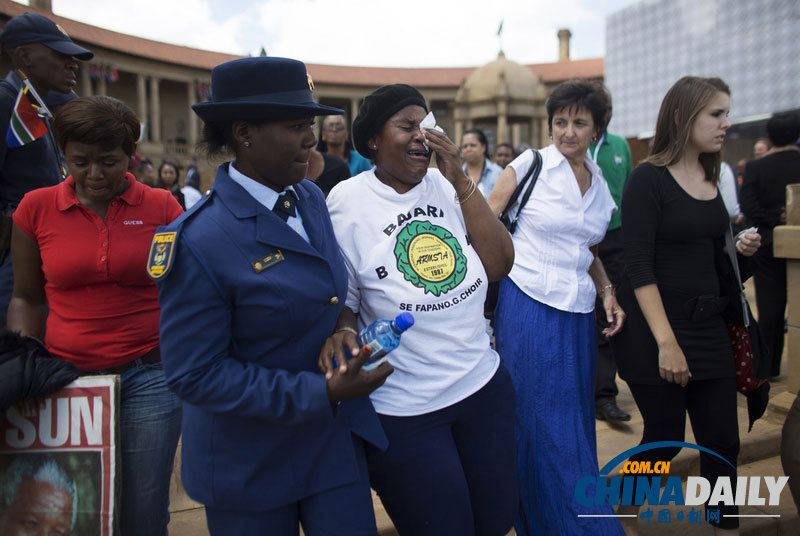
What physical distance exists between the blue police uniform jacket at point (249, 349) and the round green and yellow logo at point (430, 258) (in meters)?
0.29

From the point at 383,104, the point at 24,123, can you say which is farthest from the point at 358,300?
the point at 24,123

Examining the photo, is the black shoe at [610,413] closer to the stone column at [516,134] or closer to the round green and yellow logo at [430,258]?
the round green and yellow logo at [430,258]

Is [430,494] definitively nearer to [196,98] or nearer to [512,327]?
[512,327]

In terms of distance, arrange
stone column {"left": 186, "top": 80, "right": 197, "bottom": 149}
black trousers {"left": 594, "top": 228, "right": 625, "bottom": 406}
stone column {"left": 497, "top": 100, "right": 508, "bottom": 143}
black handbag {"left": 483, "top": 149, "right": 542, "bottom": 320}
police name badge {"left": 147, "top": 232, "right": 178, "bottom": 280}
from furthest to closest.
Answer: stone column {"left": 186, "top": 80, "right": 197, "bottom": 149}
stone column {"left": 497, "top": 100, "right": 508, "bottom": 143}
black trousers {"left": 594, "top": 228, "right": 625, "bottom": 406}
black handbag {"left": 483, "top": 149, "right": 542, "bottom": 320}
police name badge {"left": 147, "top": 232, "right": 178, "bottom": 280}

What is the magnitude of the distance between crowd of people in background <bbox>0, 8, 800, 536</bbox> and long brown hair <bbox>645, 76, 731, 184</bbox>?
0.01m

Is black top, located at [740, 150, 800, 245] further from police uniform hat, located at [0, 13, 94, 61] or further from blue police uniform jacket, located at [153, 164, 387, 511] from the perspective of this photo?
police uniform hat, located at [0, 13, 94, 61]

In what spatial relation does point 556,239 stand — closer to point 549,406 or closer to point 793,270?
point 549,406

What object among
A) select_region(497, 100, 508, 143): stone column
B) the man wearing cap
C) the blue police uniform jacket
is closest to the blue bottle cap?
the blue police uniform jacket

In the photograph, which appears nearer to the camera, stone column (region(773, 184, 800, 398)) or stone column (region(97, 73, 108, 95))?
stone column (region(773, 184, 800, 398))

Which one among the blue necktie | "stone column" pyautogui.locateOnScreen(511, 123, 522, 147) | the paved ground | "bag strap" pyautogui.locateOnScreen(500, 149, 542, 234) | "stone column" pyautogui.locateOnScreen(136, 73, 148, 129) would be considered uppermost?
"stone column" pyautogui.locateOnScreen(136, 73, 148, 129)

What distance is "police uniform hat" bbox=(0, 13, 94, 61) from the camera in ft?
8.55

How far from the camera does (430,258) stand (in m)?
1.94

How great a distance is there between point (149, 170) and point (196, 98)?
3017 centimetres

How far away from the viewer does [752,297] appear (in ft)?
26.5
